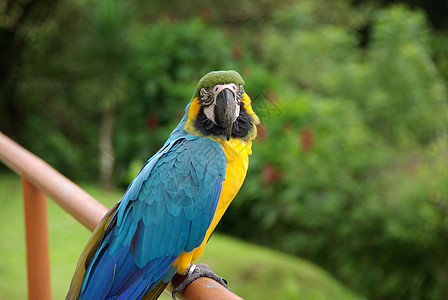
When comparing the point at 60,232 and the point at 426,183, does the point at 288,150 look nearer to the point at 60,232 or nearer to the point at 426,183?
the point at 426,183

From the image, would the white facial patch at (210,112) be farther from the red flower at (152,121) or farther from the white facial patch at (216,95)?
the red flower at (152,121)

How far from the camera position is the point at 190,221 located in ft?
3.51

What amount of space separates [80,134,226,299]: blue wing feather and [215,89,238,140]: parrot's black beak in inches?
2.4

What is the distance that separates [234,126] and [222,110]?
7 cm

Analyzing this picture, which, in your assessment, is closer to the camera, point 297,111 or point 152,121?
point 297,111

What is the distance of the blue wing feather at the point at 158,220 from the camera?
101 cm

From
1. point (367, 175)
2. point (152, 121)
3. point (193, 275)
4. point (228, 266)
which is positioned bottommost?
point (228, 266)

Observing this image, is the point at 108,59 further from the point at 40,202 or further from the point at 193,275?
the point at 193,275

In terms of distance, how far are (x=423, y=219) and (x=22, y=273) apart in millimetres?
2394

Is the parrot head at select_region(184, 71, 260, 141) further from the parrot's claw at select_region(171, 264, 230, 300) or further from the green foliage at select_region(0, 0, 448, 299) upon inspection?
the parrot's claw at select_region(171, 264, 230, 300)

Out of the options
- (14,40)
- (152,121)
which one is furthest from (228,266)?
(14,40)

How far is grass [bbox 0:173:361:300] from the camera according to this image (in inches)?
115

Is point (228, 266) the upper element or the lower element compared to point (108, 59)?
lower

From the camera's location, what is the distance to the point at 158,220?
41.8 inches
